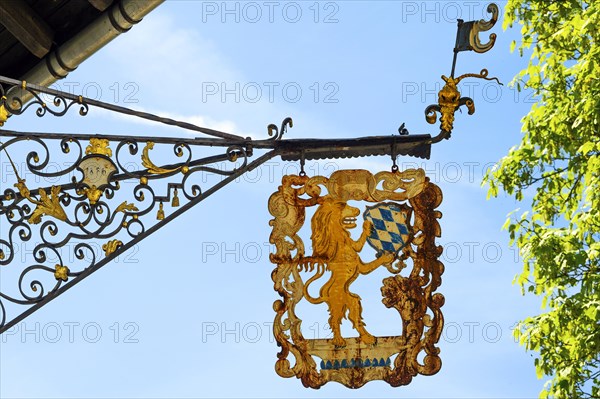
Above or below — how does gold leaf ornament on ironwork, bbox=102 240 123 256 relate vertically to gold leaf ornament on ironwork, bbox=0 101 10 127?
below

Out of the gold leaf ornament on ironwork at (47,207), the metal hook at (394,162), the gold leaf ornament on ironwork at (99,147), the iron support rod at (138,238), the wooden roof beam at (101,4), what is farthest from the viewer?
the wooden roof beam at (101,4)

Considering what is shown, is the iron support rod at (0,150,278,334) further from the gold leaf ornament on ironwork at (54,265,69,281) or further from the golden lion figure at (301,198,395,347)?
the golden lion figure at (301,198,395,347)

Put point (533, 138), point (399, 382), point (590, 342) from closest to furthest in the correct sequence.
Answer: point (399, 382)
point (590, 342)
point (533, 138)

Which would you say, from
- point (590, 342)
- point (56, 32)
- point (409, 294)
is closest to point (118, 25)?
point (56, 32)

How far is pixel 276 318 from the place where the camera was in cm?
670

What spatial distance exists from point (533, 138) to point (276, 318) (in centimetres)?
295

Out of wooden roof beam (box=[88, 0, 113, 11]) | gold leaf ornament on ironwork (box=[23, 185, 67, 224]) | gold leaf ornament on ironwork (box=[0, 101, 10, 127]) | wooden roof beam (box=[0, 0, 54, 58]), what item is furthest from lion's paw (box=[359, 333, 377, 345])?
wooden roof beam (box=[0, 0, 54, 58])

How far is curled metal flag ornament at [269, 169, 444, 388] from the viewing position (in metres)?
6.66

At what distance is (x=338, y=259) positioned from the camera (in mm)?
6883

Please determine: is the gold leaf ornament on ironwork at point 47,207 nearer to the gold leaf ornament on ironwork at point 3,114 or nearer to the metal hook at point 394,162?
the gold leaf ornament on ironwork at point 3,114

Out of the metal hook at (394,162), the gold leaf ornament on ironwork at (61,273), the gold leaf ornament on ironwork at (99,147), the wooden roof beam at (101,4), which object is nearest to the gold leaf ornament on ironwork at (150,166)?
the gold leaf ornament on ironwork at (99,147)

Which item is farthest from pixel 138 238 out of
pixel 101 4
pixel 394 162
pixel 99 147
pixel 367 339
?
pixel 101 4

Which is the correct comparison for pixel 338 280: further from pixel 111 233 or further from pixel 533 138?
pixel 533 138

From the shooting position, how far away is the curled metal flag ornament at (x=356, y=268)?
6.66 meters
